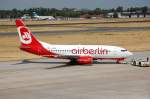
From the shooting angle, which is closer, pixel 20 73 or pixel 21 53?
pixel 20 73

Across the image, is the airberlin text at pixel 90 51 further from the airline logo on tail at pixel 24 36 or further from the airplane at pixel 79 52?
the airline logo on tail at pixel 24 36

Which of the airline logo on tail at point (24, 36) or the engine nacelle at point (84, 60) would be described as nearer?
the engine nacelle at point (84, 60)

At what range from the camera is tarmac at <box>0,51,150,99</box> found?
4647cm

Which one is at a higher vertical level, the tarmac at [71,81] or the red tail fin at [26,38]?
the red tail fin at [26,38]

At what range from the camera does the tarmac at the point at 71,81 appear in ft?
152

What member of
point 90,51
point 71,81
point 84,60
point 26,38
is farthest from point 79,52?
point 71,81

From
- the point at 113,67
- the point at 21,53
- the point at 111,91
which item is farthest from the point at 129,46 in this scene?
the point at 111,91

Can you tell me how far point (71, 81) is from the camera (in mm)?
55125

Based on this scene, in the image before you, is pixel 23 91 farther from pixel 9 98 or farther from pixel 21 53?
pixel 21 53

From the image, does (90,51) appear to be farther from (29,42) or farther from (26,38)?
(26,38)

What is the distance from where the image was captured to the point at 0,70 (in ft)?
214

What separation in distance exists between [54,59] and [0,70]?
651 inches

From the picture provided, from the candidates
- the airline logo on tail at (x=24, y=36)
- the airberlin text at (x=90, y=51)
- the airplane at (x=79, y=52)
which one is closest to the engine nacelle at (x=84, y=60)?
the airplane at (x=79, y=52)

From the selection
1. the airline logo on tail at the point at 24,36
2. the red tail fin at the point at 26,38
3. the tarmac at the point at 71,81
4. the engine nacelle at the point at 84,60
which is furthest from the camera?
the airline logo on tail at the point at 24,36
